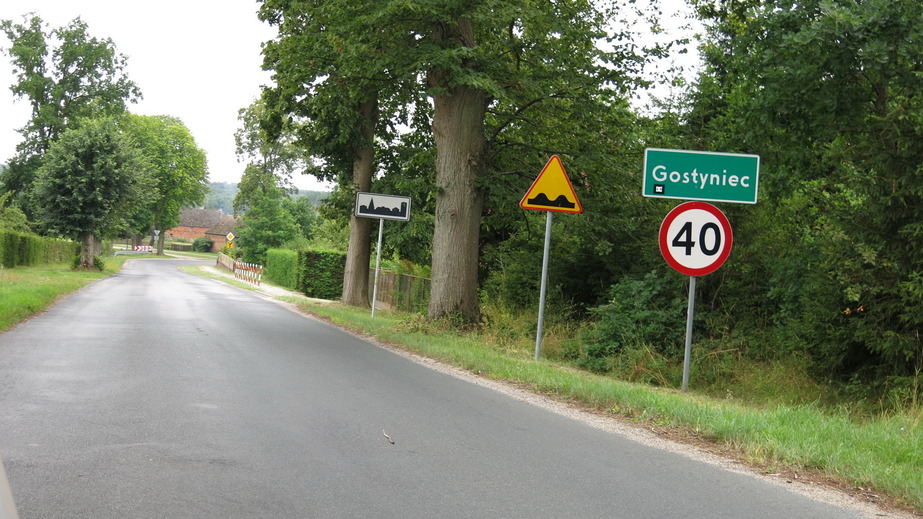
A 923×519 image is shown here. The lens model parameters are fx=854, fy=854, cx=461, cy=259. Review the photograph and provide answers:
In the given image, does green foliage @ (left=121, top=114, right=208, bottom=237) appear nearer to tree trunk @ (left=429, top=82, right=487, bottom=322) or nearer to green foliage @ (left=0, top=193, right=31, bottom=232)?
green foliage @ (left=0, top=193, right=31, bottom=232)

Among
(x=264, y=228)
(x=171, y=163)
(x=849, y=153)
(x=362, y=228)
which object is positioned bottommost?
(x=362, y=228)

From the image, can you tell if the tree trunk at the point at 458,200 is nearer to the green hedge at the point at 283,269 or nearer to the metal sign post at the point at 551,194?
the metal sign post at the point at 551,194

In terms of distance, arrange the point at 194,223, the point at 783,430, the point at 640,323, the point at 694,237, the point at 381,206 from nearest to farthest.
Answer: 1. the point at 783,430
2. the point at 694,237
3. the point at 640,323
4. the point at 381,206
5. the point at 194,223

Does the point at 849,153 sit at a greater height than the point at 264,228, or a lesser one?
greater

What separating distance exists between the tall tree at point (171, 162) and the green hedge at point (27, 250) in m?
25.4

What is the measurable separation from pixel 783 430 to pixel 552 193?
642 centimetres

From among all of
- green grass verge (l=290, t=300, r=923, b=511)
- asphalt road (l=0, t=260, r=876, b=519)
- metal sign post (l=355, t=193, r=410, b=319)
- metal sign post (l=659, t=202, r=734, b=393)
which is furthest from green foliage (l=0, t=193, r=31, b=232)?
metal sign post (l=659, t=202, r=734, b=393)

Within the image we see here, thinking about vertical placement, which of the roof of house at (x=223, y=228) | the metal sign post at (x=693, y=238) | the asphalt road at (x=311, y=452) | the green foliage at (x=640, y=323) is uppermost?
the roof of house at (x=223, y=228)

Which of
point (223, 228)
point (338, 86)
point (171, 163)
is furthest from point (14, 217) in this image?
point (223, 228)

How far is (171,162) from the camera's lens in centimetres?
8688

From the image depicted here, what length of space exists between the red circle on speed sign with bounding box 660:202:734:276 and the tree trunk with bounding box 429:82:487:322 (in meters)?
8.08

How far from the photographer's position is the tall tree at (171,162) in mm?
85188

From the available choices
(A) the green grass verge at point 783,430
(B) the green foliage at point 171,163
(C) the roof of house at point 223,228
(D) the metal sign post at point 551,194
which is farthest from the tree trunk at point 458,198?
(C) the roof of house at point 223,228

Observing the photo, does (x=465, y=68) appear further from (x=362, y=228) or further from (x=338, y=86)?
Answer: (x=362, y=228)
